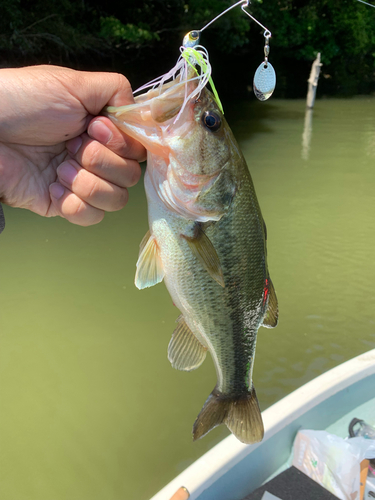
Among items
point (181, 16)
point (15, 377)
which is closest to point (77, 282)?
point (15, 377)

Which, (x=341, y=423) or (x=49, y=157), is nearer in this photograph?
(x=49, y=157)

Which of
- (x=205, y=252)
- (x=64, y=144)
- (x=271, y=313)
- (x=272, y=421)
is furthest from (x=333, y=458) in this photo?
(x=64, y=144)

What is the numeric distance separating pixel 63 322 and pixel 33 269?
3.89 feet

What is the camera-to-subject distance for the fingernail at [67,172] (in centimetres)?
156

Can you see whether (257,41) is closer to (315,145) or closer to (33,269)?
(315,145)

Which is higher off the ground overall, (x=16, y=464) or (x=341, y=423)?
(x=341, y=423)

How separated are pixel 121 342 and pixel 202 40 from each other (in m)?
15.4

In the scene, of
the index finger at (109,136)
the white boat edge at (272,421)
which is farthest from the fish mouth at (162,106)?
the white boat edge at (272,421)

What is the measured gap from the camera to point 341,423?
8.74ft

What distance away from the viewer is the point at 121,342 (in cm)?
388

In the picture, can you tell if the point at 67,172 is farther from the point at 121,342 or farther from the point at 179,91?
the point at 121,342

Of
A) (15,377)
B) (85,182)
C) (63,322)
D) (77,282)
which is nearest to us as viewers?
(85,182)

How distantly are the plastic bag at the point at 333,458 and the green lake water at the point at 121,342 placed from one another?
2.85 ft

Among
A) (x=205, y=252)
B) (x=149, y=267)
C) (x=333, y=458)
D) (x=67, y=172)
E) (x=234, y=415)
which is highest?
(x=67, y=172)
